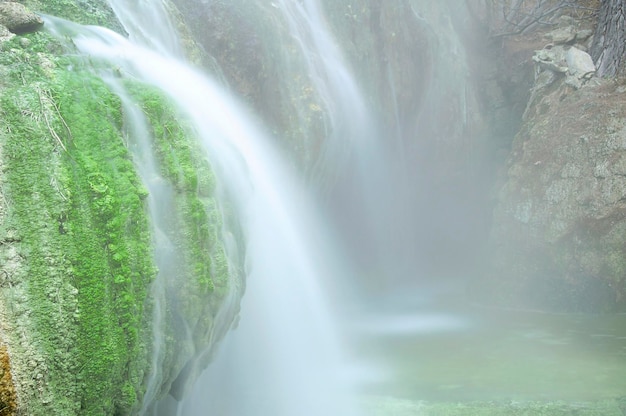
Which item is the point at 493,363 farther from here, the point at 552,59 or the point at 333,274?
the point at 552,59

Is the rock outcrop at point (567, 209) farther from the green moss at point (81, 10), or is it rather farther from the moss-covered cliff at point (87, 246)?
the green moss at point (81, 10)

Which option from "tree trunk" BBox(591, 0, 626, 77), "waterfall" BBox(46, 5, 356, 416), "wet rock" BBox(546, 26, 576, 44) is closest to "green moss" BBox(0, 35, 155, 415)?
"waterfall" BBox(46, 5, 356, 416)

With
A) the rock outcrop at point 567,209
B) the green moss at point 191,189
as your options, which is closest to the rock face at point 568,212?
the rock outcrop at point 567,209

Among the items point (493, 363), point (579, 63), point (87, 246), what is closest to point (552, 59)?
point (579, 63)

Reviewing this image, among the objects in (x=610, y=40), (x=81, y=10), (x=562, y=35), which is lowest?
(x=81, y=10)

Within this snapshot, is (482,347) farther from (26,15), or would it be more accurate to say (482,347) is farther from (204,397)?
(26,15)

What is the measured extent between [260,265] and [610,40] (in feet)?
27.3

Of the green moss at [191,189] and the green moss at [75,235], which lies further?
the green moss at [191,189]

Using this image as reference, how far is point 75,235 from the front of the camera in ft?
11.2

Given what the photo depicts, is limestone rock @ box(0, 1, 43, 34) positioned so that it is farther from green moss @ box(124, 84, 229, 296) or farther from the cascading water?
green moss @ box(124, 84, 229, 296)

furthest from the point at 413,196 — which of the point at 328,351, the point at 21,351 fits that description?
the point at 21,351

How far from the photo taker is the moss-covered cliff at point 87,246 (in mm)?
3064

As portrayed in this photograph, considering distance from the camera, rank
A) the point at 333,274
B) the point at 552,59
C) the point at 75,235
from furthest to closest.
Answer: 1. the point at 552,59
2. the point at 333,274
3. the point at 75,235

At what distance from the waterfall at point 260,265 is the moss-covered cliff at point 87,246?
0.42m
